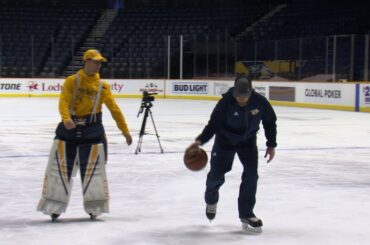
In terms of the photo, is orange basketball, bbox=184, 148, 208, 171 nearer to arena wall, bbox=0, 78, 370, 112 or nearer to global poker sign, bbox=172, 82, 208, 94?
arena wall, bbox=0, 78, 370, 112

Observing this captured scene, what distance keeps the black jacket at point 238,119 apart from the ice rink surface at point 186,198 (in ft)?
2.71

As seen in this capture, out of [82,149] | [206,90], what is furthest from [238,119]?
[206,90]

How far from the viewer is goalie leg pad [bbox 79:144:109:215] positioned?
6.18m

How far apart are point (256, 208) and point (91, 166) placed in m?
1.79

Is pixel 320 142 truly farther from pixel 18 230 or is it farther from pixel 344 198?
pixel 18 230

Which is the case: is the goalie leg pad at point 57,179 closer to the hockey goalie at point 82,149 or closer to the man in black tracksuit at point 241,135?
the hockey goalie at point 82,149

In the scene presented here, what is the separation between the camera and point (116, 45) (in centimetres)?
3762

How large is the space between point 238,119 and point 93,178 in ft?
4.96

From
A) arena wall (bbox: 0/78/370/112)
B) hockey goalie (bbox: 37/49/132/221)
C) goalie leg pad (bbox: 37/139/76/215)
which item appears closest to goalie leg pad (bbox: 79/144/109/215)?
hockey goalie (bbox: 37/49/132/221)

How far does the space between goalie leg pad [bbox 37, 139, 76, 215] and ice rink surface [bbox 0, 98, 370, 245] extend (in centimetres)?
15

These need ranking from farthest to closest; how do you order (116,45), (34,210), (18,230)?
(116,45)
(34,210)
(18,230)

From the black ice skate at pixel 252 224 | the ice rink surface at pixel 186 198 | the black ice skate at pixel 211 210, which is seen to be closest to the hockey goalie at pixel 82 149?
the ice rink surface at pixel 186 198

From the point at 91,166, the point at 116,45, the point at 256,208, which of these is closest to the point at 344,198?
the point at 256,208

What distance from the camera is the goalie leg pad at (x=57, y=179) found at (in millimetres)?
6141
